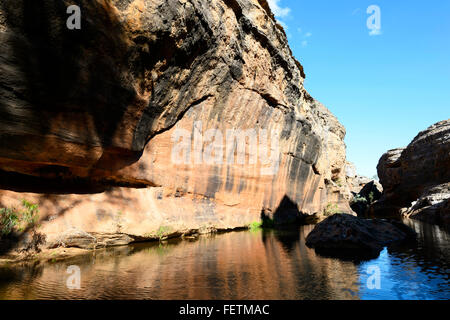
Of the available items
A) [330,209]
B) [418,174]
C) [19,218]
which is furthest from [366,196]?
[19,218]

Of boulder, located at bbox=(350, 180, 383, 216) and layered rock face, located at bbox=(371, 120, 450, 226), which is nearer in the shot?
layered rock face, located at bbox=(371, 120, 450, 226)

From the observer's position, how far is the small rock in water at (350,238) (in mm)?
7902

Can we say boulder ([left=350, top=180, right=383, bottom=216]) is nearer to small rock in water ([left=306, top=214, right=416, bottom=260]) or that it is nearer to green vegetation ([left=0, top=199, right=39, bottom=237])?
small rock in water ([left=306, top=214, right=416, bottom=260])

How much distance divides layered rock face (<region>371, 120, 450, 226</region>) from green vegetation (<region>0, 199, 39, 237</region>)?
24.7 meters

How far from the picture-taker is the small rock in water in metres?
7.90

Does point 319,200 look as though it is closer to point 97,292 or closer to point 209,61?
point 209,61

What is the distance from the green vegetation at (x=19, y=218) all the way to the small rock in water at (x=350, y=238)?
7657mm

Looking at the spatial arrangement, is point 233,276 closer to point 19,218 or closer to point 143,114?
point 19,218

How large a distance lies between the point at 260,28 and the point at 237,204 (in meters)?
9.56

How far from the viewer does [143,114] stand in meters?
9.48

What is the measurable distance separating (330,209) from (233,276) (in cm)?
2071

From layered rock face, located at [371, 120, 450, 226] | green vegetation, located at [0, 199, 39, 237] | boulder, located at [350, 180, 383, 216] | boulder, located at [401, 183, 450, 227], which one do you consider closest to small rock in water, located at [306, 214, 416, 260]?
green vegetation, located at [0, 199, 39, 237]

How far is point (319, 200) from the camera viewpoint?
75.4 feet
